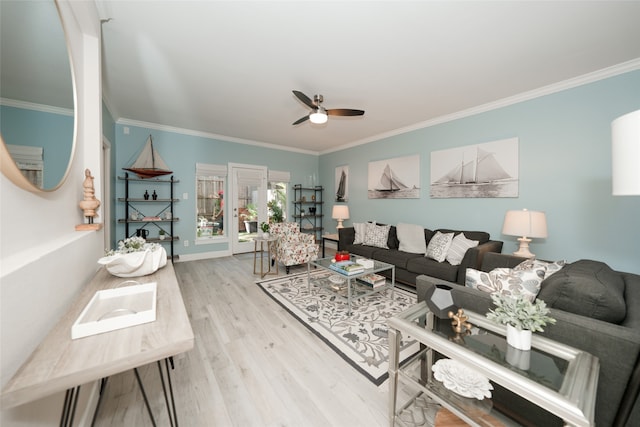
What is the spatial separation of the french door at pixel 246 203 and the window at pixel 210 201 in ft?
0.70

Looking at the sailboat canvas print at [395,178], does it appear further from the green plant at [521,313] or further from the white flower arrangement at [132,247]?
the white flower arrangement at [132,247]

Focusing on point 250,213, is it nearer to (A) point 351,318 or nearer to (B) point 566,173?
(A) point 351,318

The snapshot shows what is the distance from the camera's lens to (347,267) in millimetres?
2756

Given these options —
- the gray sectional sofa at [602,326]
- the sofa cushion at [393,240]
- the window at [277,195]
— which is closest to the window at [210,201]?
the window at [277,195]

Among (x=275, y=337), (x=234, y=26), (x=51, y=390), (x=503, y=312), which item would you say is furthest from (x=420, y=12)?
(x=275, y=337)

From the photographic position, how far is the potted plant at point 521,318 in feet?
3.38

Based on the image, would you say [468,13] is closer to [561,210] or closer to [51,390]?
[561,210]

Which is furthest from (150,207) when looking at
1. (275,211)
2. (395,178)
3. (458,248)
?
(458,248)

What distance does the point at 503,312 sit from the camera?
111 centimetres

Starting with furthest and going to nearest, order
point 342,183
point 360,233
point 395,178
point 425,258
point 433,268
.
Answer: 1. point 342,183
2. point 395,178
3. point 360,233
4. point 425,258
5. point 433,268

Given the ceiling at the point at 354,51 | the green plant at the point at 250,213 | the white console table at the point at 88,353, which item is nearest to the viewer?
the white console table at the point at 88,353

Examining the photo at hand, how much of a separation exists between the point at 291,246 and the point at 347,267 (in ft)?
4.56

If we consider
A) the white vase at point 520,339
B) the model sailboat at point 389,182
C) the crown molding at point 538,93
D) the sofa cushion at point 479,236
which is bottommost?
the white vase at point 520,339

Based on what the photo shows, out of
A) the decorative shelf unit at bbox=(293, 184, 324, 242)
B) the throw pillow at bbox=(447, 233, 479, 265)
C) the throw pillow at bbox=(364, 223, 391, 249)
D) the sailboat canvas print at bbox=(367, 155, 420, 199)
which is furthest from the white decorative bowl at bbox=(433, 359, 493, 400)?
the decorative shelf unit at bbox=(293, 184, 324, 242)
